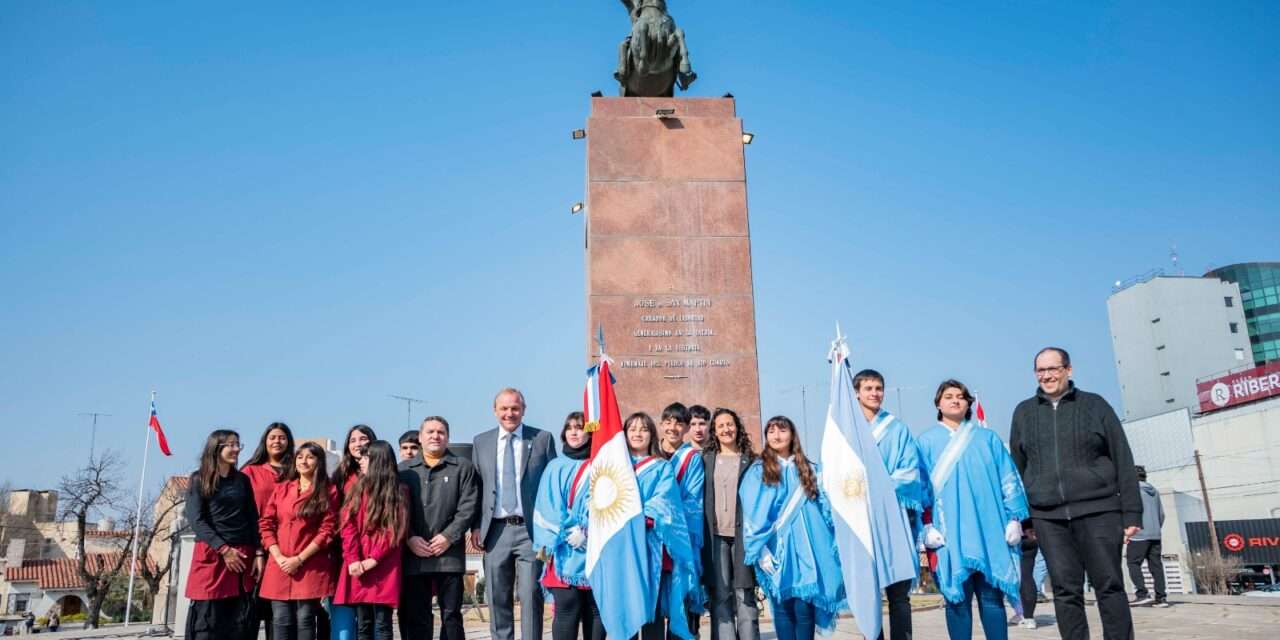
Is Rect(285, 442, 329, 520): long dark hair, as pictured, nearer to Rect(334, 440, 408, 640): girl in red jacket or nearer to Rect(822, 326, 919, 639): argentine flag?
Rect(334, 440, 408, 640): girl in red jacket

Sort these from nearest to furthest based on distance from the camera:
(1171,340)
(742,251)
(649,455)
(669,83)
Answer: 1. (649,455)
2. (742,251)
3. (669,83)
4. (1171,340)

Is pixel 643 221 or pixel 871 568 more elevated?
pixel 643 221

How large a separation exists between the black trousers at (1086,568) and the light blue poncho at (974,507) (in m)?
0.21

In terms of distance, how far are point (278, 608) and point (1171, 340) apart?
62.7 meters

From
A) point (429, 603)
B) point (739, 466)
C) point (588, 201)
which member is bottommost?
point (429, 603)

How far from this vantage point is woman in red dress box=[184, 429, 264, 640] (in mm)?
5461

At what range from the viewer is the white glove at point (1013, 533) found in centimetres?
494

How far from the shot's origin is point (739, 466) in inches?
215

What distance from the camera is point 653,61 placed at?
427 inches

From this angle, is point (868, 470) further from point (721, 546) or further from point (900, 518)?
point (721, 546)

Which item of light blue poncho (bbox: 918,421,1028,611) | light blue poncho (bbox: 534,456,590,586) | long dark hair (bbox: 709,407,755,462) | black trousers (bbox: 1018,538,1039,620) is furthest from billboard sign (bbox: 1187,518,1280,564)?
light blue poncho (bbox: 534,456,590,586)

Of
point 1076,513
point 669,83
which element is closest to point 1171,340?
point 669,83

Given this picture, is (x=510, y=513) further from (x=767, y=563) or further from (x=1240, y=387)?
(x=1240, y=387)

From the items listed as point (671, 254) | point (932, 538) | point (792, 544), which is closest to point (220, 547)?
point (792, 544)
